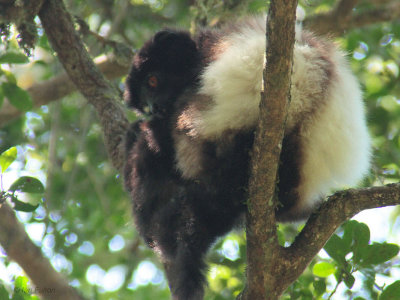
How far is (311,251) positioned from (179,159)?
39.6 inches

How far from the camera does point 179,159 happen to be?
303 centimetres

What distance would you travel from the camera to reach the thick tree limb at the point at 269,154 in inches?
86.7

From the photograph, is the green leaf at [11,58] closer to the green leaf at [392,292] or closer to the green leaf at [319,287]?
the green leaf at [319,287]

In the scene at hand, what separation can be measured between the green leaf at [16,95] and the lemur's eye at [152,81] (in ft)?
3.50

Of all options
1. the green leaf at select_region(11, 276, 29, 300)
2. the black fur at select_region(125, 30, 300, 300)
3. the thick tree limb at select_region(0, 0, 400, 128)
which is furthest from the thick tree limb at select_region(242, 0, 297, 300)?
the thick tree limb at select_region(0, 0, 400, 128)

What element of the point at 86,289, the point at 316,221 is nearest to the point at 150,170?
the point at 316,221

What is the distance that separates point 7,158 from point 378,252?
8.67 feet

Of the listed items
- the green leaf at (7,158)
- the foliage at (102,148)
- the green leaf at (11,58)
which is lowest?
the foliage at (102,148)

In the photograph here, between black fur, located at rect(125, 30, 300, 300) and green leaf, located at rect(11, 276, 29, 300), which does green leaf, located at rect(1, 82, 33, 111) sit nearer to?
black fur, located at rect(125, 30, 300, 300)

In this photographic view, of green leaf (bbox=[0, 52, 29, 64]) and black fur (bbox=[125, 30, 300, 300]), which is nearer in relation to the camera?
black fur (bbox=[125, 30, 300, 300])

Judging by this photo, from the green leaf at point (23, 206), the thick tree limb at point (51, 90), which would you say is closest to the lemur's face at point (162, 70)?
Result: the green leaf at point (23, 206)

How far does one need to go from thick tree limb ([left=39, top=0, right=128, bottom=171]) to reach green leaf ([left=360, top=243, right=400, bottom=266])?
201 cm

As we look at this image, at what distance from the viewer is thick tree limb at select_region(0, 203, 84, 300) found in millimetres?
3062

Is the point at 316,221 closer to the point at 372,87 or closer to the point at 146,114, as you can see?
the point at 146,114
